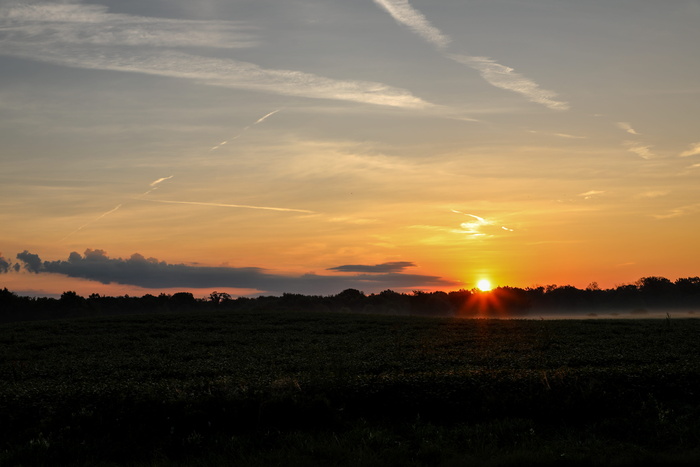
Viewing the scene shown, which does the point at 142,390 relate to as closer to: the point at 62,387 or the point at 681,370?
the point at 62,387

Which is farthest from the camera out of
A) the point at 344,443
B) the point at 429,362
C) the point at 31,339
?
the point at 31,339

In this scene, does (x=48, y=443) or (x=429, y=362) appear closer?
(x=48, y=443)

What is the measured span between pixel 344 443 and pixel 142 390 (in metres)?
9.03

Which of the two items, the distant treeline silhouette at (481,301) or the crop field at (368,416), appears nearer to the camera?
the crop field at (368,416)

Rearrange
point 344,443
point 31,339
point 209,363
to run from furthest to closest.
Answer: point 31,339, point 209,363, point 344,443

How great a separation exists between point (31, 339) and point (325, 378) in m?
41.3

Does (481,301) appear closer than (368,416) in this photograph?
No

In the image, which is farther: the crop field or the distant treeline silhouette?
the distant treeline silhouette

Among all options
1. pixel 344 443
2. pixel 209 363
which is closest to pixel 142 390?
pixel 344 443

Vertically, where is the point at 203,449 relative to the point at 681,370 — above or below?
below

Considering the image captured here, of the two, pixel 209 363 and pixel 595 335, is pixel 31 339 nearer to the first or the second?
pixel 209 363

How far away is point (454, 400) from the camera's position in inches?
894

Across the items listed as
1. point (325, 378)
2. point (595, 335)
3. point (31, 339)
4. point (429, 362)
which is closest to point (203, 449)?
point (325, 378)

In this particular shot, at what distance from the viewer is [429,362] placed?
108 feet
